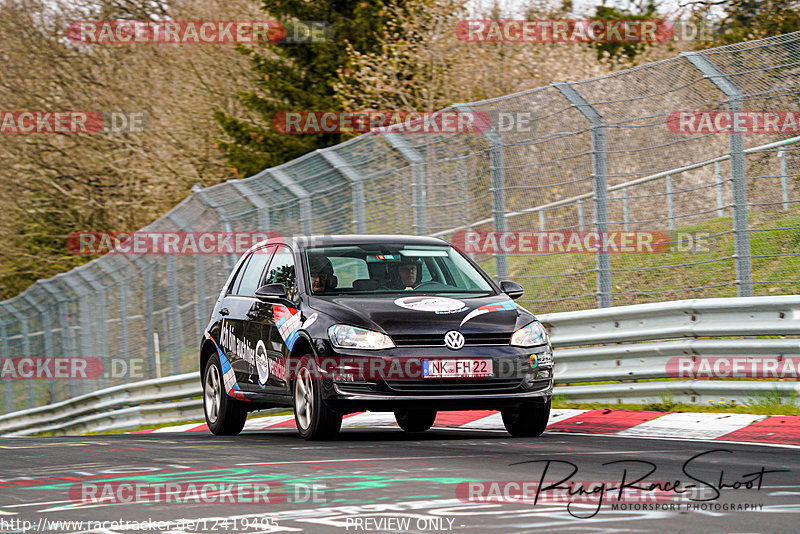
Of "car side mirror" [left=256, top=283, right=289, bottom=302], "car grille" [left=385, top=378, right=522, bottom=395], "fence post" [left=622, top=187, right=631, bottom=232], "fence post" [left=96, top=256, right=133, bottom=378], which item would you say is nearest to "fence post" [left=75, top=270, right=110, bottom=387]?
"fence post" [left=96, top=256, right=133, bottom=378]

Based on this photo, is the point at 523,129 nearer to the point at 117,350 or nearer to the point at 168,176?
the point at 117,350

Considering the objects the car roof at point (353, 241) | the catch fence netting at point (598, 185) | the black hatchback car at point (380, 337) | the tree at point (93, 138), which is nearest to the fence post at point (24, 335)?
the tree at point (93, 138)

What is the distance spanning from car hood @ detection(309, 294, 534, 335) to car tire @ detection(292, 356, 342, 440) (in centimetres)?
45

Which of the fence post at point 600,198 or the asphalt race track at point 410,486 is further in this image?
the fence post at point 600,198

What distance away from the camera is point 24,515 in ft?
20.4

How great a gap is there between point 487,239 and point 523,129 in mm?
1196

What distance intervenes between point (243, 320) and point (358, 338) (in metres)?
2.16

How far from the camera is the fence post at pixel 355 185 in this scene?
15391 mm

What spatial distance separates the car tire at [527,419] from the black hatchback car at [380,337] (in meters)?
0.01

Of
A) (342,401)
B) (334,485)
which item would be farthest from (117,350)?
(334,485)

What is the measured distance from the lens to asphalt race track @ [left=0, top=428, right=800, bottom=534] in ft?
18.6

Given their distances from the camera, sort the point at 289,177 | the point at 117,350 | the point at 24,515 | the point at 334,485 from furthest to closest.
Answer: the point at 117,350 < the point at 289,177 < the point at 334,485 < the point at 24,515

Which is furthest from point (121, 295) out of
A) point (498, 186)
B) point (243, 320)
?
point (243, 320)

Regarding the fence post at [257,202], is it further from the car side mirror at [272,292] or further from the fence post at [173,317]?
the car side mirror at [272,292]
